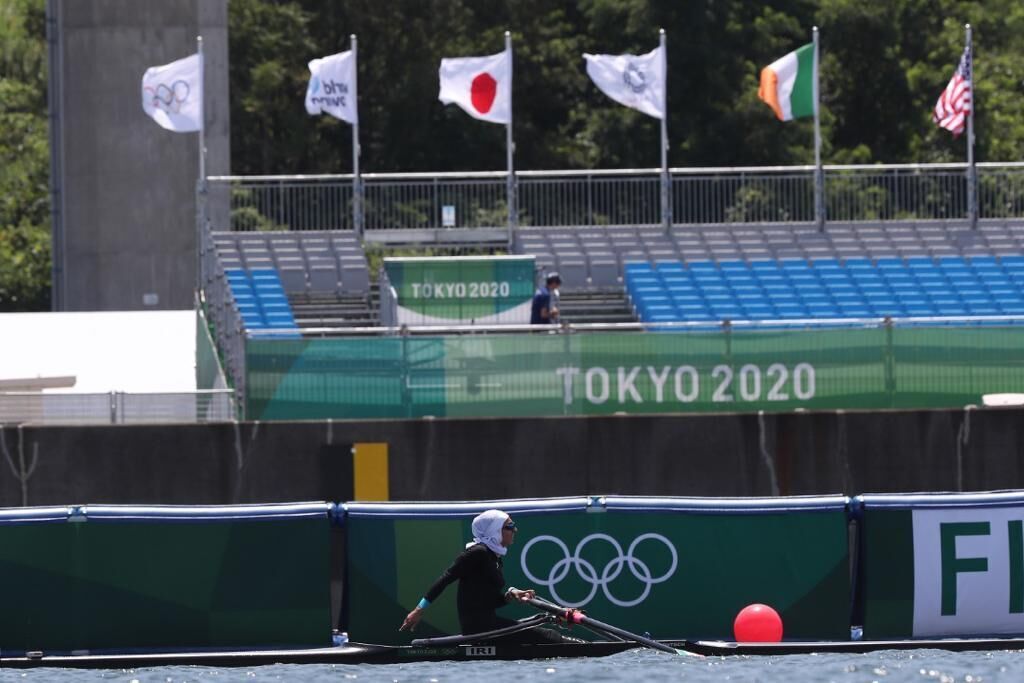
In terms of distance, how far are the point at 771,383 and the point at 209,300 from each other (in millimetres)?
11564

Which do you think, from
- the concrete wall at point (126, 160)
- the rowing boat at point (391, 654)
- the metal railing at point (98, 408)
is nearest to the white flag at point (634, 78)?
the concrete wall at point (126, 160)

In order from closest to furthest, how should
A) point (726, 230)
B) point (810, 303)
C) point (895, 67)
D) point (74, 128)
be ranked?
point (810, 303), point (726, 230), point (74, 128), point (895, 67)

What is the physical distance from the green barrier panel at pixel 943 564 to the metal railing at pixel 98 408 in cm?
965

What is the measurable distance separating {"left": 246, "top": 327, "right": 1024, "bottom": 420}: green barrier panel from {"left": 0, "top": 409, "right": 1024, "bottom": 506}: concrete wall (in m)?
0.76

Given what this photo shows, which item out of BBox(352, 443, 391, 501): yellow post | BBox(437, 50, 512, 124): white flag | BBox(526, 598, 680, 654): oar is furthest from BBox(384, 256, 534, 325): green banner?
BBox(526, 598, 680, 654): oar

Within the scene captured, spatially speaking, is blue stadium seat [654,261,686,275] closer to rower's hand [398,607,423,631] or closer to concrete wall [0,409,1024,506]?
concrete wall [0,409,1024,506]

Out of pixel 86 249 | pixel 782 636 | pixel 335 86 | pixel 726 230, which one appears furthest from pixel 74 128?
pixel 782 636

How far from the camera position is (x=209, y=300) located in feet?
108

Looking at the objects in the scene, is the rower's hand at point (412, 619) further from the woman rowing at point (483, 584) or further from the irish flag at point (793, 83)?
the irish flag at point (793, 83)

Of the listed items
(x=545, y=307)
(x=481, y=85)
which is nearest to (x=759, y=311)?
(x=545, y=307)

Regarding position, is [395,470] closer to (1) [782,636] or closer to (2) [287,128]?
→ (1) [782,636]

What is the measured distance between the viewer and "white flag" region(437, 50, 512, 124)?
120 ft

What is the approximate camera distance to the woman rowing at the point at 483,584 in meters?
15.8

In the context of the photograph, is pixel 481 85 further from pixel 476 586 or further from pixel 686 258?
pixel 476 586
